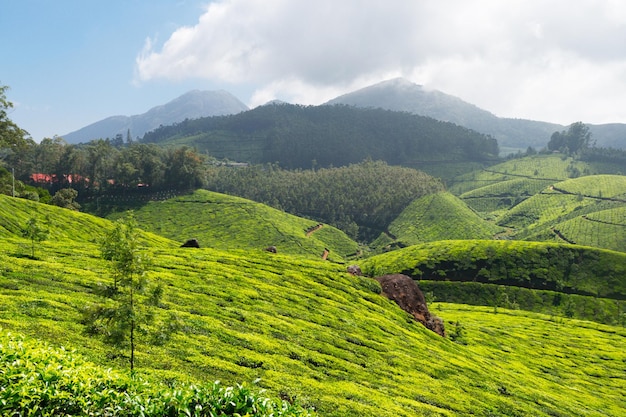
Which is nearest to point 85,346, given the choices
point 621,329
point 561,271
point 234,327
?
point 234,327

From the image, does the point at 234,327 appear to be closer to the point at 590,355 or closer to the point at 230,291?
the point at 230,291

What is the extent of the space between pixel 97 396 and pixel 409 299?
6141cm

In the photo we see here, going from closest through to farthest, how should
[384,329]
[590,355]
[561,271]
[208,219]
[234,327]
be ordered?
1. [234,327]
2. [384,329]
3. [590,355]
4. [561,271]
5. [208,219]

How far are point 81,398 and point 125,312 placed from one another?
1042 cm

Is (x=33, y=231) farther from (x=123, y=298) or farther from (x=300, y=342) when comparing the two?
(x=300, y=342)

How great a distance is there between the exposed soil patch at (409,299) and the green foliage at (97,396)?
56.0 m

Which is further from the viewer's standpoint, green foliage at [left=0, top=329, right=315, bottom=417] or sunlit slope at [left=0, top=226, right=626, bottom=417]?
sunlit slope at [left=0, top=226, right=626, bottom=417]

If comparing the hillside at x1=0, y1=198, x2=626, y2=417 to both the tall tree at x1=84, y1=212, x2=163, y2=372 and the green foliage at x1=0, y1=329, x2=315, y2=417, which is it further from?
the green foliage at x1=0, y1=329, x2=315, y2=417

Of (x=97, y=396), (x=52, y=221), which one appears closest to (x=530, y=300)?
(x=52, y=221)

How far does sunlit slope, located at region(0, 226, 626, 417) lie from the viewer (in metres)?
27.6

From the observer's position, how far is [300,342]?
37625 mm

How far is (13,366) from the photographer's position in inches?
498

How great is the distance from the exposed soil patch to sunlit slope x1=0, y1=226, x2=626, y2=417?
381 centimetres

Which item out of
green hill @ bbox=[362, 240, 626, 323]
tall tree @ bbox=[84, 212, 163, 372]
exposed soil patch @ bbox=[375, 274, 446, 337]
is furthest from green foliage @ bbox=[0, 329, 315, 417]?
green hill @ bbox=[362, 240, 626, 323]
